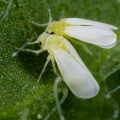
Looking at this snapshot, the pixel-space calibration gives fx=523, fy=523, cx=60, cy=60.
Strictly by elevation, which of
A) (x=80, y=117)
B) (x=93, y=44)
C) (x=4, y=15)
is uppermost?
(x=4, y=15)

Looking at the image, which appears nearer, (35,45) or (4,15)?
(4,15)

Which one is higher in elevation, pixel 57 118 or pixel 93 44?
pixel 93 44

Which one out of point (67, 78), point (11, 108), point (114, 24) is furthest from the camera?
point (114, 24)

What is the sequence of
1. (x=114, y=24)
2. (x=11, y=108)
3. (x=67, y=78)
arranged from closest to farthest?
(x=11, y=108) < (x=67, y=78) < (x=114, y=24)

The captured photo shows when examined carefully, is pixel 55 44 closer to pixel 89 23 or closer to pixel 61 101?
pixel 89 23

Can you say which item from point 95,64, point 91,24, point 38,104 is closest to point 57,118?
point 38,104

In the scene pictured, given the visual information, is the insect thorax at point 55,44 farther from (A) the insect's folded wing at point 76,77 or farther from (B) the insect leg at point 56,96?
(B) the insect leg at point 56,96

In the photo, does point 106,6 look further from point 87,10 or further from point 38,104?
point 38,104

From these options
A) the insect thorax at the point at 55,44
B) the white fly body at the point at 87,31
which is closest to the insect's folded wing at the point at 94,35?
the white fly body at the point at 87,31
